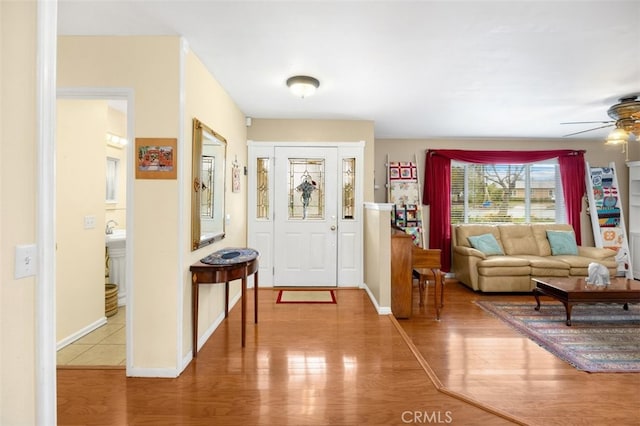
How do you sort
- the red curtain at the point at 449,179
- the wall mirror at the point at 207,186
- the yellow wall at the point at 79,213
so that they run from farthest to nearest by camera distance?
1. the red curtain at the point at 449,179
2. the yellow wall at the point at 79,213
3. the wall mirror at the point at 207,186

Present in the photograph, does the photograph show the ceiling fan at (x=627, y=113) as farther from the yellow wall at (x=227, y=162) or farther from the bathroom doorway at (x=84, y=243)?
the bathroom doorway at (x=84, y=243)

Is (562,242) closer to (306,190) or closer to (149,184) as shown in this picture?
(306,190)

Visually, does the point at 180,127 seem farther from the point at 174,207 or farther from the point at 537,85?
the point at 537,85

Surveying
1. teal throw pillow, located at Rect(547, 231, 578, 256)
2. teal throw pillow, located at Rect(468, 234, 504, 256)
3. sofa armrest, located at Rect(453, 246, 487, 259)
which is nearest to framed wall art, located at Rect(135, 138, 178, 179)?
sofa armrest, located at Rect(453, 246, 487, 259)

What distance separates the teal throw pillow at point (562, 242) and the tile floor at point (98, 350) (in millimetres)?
6112

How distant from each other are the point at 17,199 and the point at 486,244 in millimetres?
5468

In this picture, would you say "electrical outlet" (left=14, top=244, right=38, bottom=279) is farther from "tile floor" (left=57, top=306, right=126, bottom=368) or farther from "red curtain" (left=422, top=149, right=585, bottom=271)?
"red curtain" (left=422, top=149, right=585, bottom=271)

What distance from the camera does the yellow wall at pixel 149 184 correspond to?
7.54 feet

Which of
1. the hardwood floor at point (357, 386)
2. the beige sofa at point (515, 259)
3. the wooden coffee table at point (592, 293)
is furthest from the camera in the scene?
the beige sofa at point (515, 259)

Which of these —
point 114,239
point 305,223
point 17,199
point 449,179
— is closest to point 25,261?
point 17,199

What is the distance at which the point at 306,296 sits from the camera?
4.24m

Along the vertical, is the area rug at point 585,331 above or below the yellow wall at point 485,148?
below

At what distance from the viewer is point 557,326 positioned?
3393 mm

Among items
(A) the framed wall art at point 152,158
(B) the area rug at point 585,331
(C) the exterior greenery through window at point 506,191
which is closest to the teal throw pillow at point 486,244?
(C) the exterior greenery through window at point 506,191
